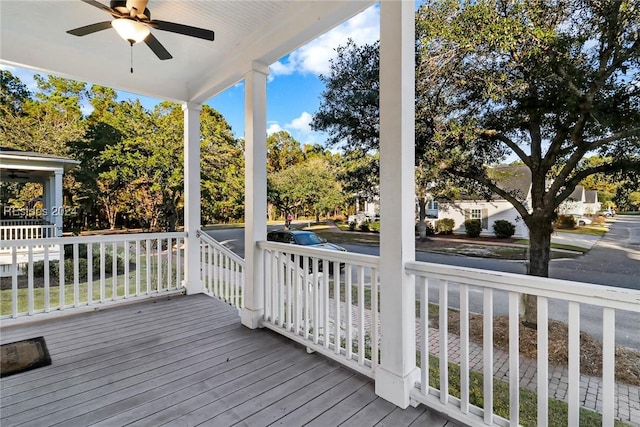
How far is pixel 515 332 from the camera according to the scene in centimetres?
151

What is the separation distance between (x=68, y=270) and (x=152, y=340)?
147 inches

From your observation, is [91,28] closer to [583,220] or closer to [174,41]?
[174,41]

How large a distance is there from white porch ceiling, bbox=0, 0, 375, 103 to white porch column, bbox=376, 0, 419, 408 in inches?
16.7

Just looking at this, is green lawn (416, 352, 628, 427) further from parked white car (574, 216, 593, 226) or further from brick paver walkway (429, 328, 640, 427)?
parked white car (574, 216, 593, 226)

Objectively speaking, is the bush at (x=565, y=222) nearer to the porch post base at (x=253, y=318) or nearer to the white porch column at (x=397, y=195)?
the white porch column at (x=397, y=195)

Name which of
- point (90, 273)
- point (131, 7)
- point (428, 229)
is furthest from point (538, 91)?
point (90, 273)

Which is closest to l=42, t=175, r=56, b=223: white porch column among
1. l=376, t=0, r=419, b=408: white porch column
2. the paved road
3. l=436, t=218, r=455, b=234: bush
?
l=376, t=0, r=419, b=408: white porch column

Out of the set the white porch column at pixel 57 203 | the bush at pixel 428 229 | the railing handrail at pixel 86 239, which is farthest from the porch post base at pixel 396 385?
the white porch column at pixel 57 203

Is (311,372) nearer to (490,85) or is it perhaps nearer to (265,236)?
(265,236)

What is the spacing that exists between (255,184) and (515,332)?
244 centimetres

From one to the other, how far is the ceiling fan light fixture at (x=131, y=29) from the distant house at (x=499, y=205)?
2678 millimetres

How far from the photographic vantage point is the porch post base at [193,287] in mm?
4191

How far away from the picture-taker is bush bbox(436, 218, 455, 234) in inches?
85.4

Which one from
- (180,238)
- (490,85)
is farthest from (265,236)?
(490,85)
